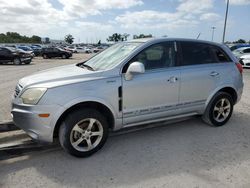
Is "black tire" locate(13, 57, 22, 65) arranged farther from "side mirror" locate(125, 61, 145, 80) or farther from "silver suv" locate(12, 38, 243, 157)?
"side mirror" locate(125, 61, 145, 80)

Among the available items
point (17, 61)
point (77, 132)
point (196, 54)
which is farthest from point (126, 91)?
point (17, 61)

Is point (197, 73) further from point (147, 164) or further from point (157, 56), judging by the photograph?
point (147, 164)

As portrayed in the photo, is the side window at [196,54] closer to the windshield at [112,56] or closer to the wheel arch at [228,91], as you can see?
the wheel arch at [228,91]

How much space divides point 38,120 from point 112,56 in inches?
66.4

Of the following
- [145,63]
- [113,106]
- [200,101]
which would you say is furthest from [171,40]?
[113,106]

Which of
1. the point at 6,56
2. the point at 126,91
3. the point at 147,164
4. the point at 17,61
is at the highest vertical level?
the point at 126,91

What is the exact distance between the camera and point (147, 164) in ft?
11.0

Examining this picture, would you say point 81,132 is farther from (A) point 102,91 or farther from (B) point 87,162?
(A) point 102,91

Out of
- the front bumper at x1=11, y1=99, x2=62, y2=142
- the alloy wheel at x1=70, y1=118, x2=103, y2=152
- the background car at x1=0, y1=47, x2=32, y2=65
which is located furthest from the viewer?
the background car at x1=0, y1=47, x2=32, y2=65

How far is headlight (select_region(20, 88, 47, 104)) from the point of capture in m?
3.21

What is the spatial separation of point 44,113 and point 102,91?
2.83ft

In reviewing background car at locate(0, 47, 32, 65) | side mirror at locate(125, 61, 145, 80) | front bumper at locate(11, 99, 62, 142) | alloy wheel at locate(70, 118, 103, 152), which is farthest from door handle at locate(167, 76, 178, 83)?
background car at locate(0, 47, 32, 65)

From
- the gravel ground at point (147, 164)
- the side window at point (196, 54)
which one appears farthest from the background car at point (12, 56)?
the side window at point (196, 54)

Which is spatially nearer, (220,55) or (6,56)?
(220,55)
